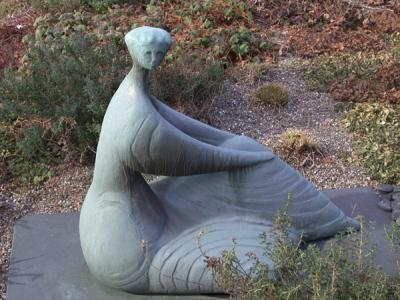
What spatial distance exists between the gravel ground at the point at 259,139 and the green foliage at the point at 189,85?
5.7 inches

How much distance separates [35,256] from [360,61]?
12.4 ft

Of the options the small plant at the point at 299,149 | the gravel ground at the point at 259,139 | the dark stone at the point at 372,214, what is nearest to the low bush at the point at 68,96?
the gravel ground at the point at 259,139

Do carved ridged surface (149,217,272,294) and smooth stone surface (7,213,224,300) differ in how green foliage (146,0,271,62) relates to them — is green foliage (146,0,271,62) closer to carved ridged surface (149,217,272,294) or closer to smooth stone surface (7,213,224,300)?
smooth stone surface (7,213,224,300)

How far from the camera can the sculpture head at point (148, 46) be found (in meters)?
3.30

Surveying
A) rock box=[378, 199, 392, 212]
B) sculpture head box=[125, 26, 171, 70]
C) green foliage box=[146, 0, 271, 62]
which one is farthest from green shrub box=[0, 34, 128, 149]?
rock box=[378, 199, 392, 212]

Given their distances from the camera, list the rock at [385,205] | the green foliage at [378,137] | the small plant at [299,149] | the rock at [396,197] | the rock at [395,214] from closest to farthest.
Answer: the rock at [395,214] < the rock at [385,205] < the rock at [396,197] < the green foliage at [378,137] < the small plant at [299,149]

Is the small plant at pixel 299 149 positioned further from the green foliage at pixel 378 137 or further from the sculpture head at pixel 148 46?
the sculpture head at pixel 148 46

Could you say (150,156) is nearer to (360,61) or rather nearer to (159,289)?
(159,289)

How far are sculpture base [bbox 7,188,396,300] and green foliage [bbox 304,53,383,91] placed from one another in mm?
1870

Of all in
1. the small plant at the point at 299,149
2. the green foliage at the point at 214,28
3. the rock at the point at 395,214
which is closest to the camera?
the rock at the point at 395,214

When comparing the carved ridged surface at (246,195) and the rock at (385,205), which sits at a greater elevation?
the carved ridged surface at (246,195)

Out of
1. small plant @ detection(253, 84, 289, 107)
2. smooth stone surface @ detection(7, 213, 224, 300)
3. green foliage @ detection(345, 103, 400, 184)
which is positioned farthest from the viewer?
small plant @ detection(253, 84, 289, 107)

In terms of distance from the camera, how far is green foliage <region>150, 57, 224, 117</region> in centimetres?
583

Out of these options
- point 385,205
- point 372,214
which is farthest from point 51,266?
point 385,205
